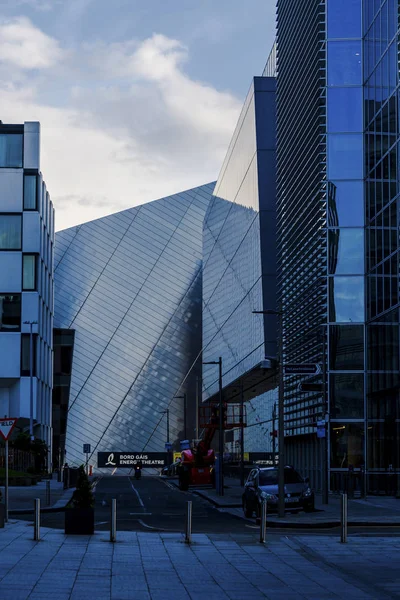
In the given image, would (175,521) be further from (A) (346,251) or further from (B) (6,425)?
(A) (346,251)

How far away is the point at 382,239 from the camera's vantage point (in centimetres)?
5119

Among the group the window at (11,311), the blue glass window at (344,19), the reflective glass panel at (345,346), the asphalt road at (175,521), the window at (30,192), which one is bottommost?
the asphalt road at (175,521)

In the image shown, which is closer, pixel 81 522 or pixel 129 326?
pixel 81 522

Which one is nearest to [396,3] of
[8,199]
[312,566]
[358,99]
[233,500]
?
[358,99]

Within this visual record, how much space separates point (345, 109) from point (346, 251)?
7273 mm

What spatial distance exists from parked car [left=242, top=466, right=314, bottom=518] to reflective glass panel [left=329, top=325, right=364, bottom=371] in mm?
17515

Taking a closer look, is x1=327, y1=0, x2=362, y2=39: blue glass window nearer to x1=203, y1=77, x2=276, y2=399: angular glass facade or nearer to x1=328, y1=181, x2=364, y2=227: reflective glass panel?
x1=328, y1=181, x2=364, y2=227: reflective glass panel

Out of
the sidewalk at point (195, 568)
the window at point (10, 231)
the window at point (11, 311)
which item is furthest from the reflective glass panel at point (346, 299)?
the window at point (10, 231)

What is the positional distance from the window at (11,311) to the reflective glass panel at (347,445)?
36.3m

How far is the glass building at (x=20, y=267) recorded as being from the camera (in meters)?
81.8

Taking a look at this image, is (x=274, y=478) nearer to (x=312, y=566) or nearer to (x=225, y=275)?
(x=312, y=566)

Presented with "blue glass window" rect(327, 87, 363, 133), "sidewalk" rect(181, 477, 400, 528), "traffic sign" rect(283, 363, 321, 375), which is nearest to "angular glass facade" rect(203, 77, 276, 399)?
"blue glass window" rect(327, 87, 363, 133)

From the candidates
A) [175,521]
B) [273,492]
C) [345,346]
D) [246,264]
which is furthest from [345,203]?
[246,264]

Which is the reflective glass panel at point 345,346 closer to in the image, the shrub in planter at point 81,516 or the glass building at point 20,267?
the shrub in planter at point 81,516
